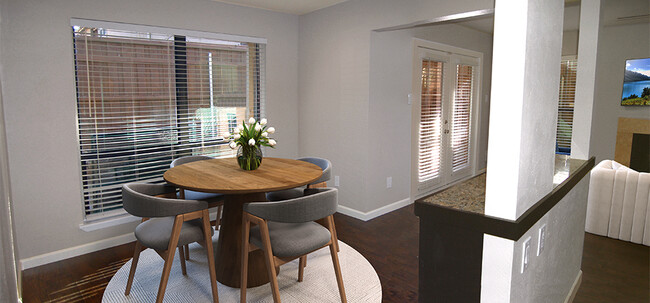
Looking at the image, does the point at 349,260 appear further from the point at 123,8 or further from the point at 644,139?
the point at 644,139

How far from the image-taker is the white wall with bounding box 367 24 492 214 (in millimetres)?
4012

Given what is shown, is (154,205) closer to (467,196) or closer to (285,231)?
(285,231)

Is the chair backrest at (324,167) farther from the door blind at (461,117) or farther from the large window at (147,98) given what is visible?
the door blind at (461,117)

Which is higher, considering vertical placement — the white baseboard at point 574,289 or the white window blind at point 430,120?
the white window blind at point 430,120

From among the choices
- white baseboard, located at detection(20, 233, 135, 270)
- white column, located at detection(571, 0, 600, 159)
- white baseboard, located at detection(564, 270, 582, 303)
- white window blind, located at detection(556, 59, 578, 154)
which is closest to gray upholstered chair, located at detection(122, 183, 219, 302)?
white baseboard, located at detection(20, 233, 135, 270)

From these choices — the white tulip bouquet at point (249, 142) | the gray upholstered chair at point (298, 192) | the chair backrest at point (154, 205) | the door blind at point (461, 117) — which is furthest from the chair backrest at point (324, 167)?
the door blind at point (461, 117)

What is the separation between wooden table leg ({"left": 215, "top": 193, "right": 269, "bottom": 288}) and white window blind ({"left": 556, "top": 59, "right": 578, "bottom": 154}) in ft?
18.0

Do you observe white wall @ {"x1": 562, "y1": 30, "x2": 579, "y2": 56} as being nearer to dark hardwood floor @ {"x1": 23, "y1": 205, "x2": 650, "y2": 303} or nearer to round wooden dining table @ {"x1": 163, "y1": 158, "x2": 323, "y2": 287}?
dark hardwood floor @ {"x1": 23, "y1": 205, "x2": 650, "y2": 303}

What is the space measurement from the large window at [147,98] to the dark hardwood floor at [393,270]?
1.69 ft

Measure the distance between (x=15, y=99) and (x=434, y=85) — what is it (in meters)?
4.29

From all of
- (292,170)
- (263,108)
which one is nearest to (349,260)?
(292,170)

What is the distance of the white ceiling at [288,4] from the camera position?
389 cm

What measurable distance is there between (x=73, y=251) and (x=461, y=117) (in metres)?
Answer: 4.96

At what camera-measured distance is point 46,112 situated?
298 centimetres
